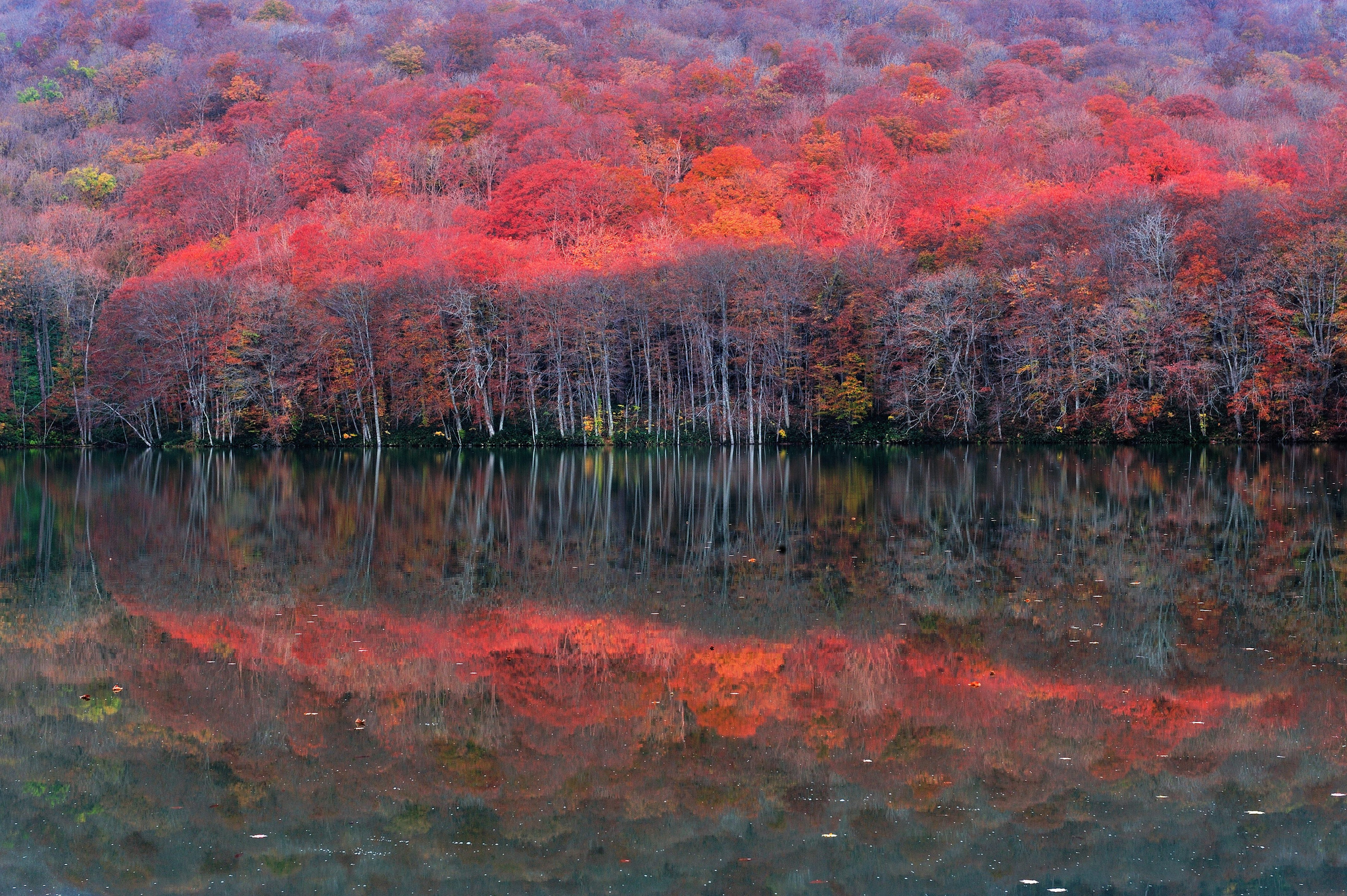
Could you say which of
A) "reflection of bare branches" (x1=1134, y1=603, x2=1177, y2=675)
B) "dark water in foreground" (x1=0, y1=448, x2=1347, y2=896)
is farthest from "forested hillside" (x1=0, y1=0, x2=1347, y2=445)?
"reflection of bare branches" (x1=1134, y1=603, x2=1177, y2=675)

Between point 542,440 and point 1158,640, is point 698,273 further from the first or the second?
point 1158,640

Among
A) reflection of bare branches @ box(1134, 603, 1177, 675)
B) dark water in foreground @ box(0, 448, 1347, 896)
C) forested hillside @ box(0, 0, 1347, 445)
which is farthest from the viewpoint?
forested hillside @ box(0, 0, 1347, 445)

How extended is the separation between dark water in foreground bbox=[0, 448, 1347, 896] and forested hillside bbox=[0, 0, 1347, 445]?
33.9 metres

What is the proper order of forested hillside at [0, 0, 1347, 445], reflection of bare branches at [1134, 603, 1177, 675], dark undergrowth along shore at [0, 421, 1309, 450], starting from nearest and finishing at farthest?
reflection of bare branches at [1134, 603, 1177, 675] → forested hillside at [0, 0, 1347, 445] → dark undergrowth along shore at [0, 421, 1309, 450]

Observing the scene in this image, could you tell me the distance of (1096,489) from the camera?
2698cm

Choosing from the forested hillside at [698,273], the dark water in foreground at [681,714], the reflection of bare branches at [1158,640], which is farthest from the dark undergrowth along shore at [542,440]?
the reflection of bare branches at [1158,640]

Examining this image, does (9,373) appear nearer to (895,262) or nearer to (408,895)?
(895,262)

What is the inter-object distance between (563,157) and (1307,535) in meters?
68.2

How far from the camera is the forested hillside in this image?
50188mm

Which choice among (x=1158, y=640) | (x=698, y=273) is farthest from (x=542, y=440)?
(x=1158, y=640)

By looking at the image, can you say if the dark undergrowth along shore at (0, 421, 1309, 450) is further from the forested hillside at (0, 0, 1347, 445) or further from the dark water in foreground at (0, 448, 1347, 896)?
the dark water in foreground at (0, 448, 1347, 896)

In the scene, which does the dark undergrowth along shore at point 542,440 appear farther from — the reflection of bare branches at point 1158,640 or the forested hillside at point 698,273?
the reflection of bare branches at point 1158,640

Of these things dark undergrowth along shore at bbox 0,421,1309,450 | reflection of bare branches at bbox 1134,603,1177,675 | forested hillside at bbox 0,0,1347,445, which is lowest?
dark undergrowth along shore at bbox 0,421,1309,450

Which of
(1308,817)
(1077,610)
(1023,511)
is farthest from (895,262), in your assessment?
(1308,817)
